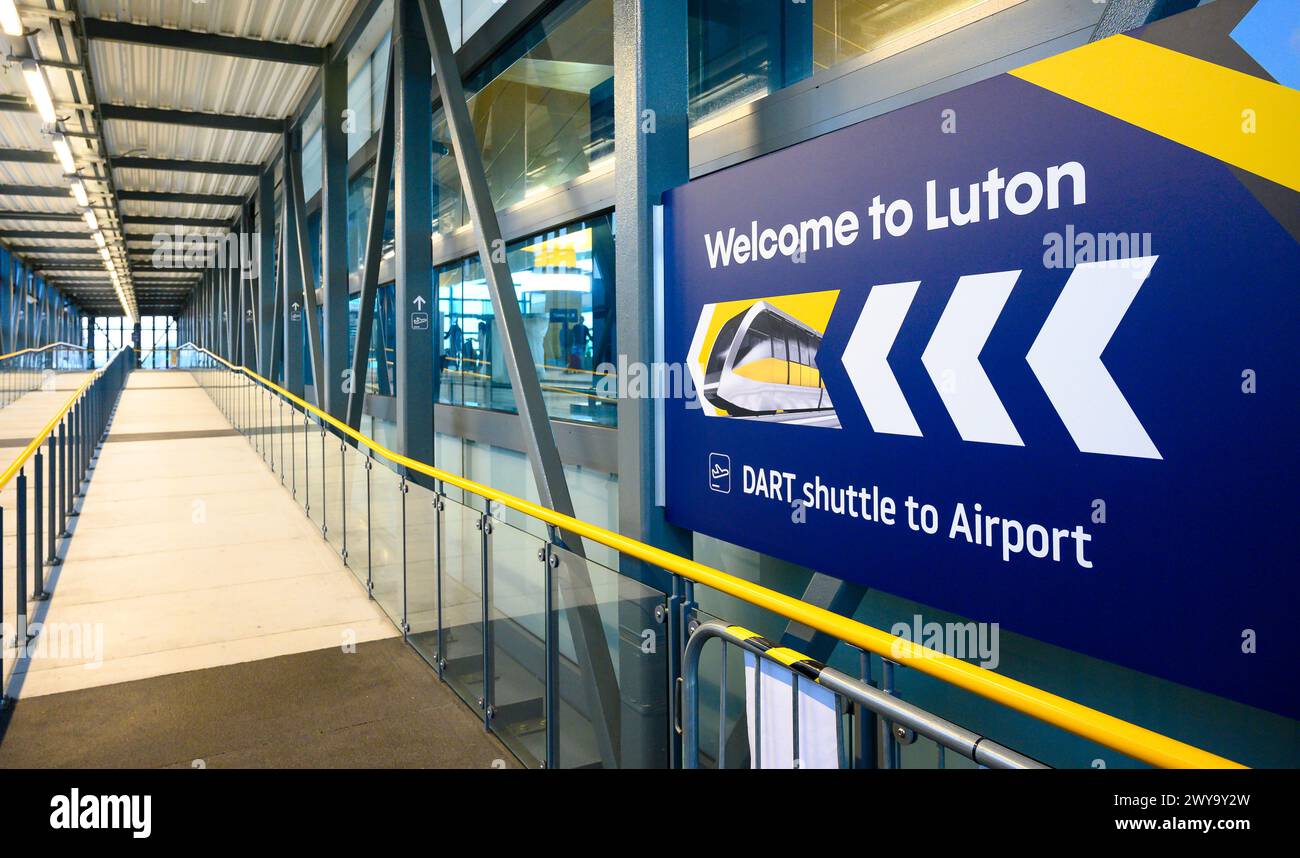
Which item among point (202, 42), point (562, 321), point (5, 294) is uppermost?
point (202, 42)

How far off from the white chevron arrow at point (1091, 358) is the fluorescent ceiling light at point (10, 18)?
815cm

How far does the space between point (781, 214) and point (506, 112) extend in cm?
567

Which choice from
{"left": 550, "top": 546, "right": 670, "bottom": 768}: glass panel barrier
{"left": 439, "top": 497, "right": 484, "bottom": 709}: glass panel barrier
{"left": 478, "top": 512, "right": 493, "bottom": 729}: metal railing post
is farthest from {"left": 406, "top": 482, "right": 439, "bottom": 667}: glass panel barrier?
{"left": 550, "top": 546, "right": 670, "bottom": 768}: glass panel barrier

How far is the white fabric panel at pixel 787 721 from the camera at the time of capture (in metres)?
1.99

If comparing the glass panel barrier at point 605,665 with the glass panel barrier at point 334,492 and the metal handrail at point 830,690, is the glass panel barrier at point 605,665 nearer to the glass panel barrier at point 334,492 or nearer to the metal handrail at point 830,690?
the metal handrail at point 830,690

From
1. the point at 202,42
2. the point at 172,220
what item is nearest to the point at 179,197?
the point at 172,220

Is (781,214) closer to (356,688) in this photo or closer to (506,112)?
(356,688)

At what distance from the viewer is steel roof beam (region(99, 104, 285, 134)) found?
11.6m

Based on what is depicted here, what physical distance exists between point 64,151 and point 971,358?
12.5 m

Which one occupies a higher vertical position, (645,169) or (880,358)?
(645,169)

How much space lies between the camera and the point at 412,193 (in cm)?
734

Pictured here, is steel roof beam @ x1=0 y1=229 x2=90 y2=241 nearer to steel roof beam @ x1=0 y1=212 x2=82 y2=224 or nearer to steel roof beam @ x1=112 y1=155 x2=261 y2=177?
steel roof beam @ x1=0 y1=212 x2=82 y2=224

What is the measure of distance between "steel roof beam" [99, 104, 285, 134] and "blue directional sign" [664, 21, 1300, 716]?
11.1 meters

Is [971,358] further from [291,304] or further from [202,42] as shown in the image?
[291,304]
